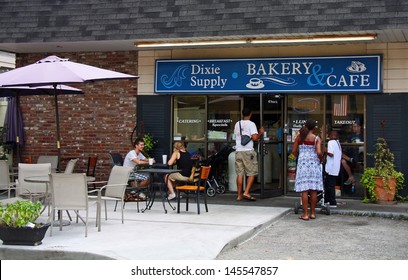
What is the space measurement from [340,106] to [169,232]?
6.04 m

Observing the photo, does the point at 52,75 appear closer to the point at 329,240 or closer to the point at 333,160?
the point at 329,240

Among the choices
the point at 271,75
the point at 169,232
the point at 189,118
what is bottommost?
the point at 169,232

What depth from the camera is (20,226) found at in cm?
823

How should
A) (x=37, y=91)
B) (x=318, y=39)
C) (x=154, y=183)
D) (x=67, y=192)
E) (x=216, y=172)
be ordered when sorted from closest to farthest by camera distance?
(x=67, y=192) → (x=154, y=183) → (x=37, y=91) → (x=318, y=39) → (x=216, y=172)

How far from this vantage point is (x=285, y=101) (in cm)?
1428

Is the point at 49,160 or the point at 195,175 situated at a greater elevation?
the point at 49,160

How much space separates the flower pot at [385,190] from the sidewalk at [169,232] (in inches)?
8.7

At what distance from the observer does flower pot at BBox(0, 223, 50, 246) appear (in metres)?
8.23

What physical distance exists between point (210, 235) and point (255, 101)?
228 inches

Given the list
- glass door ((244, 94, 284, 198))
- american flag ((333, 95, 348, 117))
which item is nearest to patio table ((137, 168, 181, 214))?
glass door ((244, 94, 284, 198))

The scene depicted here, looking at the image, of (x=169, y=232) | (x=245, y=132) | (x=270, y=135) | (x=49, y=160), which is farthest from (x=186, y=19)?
(x=169, y=232)

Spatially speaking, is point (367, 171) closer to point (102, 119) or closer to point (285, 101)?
point (285, 101)

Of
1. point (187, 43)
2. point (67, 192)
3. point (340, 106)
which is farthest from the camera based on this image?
point (340, 106)

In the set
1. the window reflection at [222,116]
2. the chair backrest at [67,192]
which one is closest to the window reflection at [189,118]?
the window reflection at [222,116]
